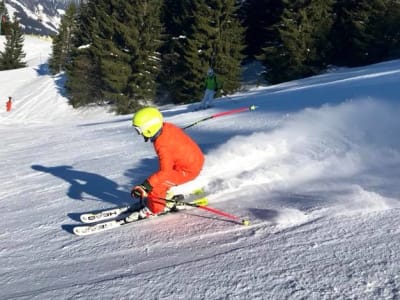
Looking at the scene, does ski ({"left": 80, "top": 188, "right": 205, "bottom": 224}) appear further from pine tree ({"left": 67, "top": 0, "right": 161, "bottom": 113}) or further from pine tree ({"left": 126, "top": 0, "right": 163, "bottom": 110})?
pine tree ({"left": 126, "top": 0, "right": 163, "bottom": 110})

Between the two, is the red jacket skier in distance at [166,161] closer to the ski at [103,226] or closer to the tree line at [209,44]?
the ski at [103,226]

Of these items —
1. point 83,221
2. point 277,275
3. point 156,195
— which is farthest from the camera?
point 83,221

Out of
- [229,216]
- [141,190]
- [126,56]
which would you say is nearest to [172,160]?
[141,190]

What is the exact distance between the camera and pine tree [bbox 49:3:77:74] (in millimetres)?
53231

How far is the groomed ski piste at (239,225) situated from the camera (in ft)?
12.5

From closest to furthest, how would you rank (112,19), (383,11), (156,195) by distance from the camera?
1. (156,195)
2. (383,11)
3. (112,19)

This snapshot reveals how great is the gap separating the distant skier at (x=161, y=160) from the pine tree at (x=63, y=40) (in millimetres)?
49740

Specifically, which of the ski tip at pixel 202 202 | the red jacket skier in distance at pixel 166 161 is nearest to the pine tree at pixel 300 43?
the ski tip at pixel 202 202

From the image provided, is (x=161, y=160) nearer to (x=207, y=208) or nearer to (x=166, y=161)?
(x=166, y=161)

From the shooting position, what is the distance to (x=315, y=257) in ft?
13.1

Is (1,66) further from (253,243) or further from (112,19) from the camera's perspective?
(253,243)

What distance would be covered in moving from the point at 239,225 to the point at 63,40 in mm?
53994

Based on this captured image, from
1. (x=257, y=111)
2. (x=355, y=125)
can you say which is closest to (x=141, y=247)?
(x=355, y=125)

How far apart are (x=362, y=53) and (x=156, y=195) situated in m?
27.1
